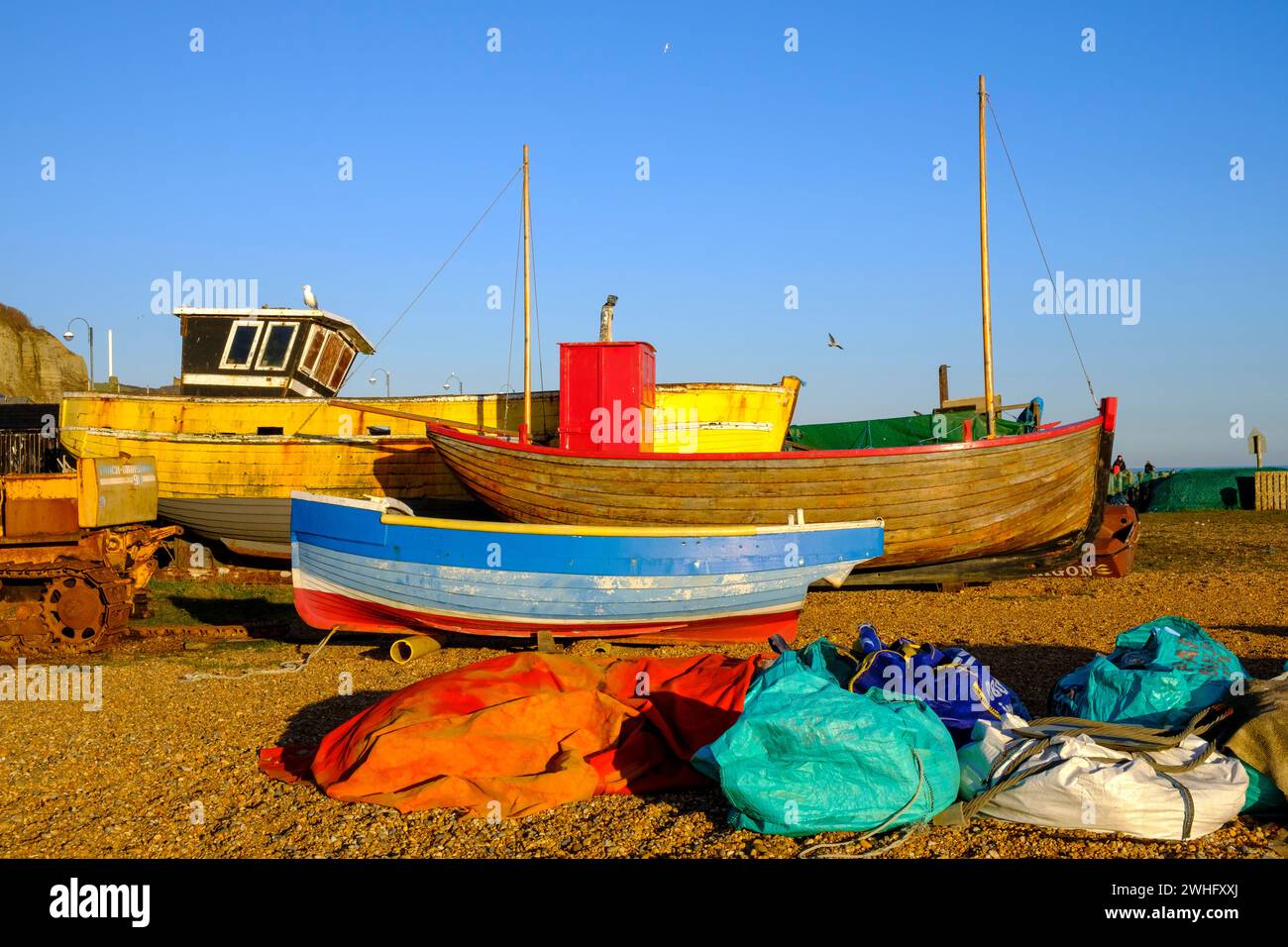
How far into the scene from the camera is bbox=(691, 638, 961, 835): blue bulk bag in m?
4.59

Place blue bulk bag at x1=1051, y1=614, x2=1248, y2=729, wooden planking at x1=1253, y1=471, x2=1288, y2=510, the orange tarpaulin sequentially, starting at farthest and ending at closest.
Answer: wooden planking at x1=1253, y1=471, x2=1288, y2=510
blue bulk bag at x1=1051, y1=614, x2=1248, y2=729
the orange tarpaulin

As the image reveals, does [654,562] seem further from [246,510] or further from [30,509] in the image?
[246,510]

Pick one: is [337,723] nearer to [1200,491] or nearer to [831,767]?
[831,767]

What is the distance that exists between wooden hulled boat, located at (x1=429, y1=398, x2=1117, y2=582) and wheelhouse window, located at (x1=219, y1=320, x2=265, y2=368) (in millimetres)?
6255

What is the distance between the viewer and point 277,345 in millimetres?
17516

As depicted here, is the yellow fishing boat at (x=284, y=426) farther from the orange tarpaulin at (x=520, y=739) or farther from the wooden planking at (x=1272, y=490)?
the wooden planking at (x=1272, y=490)

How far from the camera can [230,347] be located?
57.5ft

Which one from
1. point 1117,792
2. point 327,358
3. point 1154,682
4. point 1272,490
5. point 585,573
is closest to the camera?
point 1117,792

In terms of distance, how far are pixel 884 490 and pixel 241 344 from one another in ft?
40.5

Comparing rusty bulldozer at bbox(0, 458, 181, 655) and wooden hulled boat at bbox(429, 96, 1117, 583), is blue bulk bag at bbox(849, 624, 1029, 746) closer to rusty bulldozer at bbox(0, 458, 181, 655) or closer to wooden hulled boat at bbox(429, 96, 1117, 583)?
wooden hulled boat at bbox(429, 96, 1117, 583)

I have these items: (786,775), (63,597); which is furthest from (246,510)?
(786,775)

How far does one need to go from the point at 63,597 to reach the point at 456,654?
16.1ft

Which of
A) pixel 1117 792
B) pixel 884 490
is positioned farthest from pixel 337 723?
pixel 884 490

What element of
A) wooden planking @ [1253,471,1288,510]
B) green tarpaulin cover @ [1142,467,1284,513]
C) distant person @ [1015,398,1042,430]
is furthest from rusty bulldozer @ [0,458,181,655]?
wooden planking @ [1253,471,1288,510]
